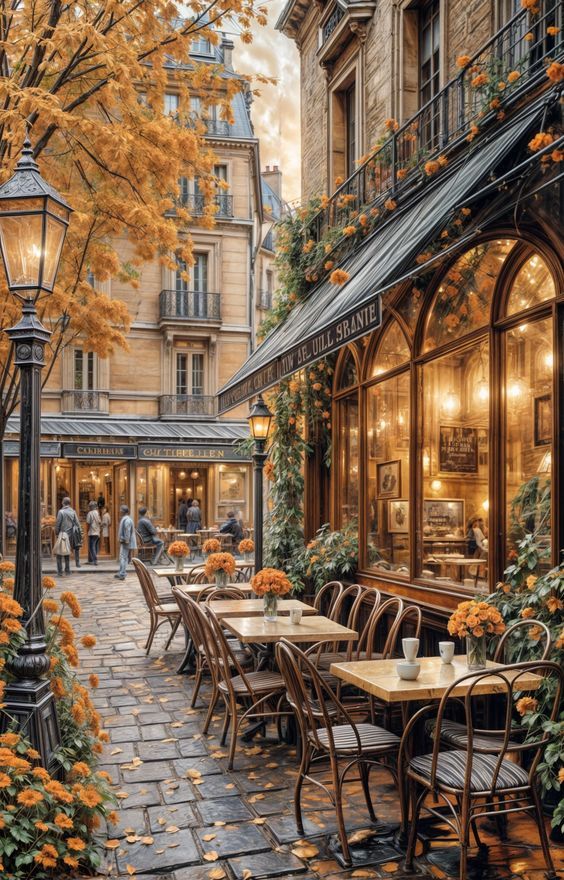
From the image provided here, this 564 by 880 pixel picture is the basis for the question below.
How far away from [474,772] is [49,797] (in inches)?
83.8

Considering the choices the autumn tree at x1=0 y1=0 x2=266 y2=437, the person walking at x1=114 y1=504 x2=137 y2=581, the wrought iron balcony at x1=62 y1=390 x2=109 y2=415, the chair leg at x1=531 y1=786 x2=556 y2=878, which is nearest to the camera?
the chair leg at x1=531 y1=786 x2=556 y2=878

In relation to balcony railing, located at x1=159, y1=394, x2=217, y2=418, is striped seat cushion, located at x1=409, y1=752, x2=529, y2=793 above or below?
below

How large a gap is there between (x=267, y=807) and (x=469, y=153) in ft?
17.4

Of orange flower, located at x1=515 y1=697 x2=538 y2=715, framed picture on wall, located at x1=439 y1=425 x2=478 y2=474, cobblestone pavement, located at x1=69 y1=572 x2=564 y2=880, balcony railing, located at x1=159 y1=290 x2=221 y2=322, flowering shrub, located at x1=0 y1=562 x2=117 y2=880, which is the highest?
balcony railing, located at x1=159 y1=290 x2=221 y2=322

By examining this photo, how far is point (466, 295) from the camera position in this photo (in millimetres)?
6910

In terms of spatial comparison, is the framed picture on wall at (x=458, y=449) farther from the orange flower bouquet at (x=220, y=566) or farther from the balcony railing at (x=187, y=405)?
the balcony railing at (x=187, y=405)

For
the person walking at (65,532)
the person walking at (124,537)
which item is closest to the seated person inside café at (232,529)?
the person walking at (124,537)

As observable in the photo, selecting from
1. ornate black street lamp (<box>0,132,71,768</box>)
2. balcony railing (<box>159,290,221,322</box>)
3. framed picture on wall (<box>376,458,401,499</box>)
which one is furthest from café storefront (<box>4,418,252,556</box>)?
ornate black street lamp (<box>0,132,71,768</box>)

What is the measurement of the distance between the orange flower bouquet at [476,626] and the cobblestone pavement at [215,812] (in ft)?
3.28

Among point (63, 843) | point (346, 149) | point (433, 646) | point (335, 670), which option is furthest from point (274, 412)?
point (63, 843)

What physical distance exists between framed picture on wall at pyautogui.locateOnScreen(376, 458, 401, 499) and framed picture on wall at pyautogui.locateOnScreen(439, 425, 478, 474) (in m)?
0.95

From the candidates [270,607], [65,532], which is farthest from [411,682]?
[65,532]

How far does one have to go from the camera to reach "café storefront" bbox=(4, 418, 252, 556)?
2384cm

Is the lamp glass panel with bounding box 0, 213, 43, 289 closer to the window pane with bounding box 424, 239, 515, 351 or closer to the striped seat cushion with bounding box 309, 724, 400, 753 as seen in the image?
the striped seat cushion with bounding box 309, 724, 400, 753
